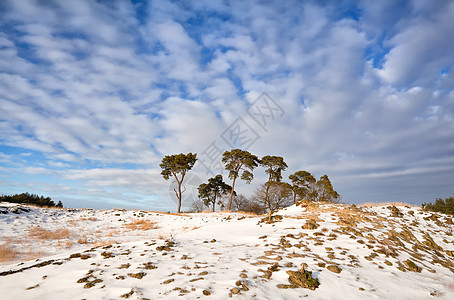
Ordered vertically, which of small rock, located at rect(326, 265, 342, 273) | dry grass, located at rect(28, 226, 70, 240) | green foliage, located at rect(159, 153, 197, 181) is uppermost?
green foliage, located at rect(159, 153, 197, 181)

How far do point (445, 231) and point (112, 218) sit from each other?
2542 cm

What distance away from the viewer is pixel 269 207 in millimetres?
36250

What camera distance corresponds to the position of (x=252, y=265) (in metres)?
5.54

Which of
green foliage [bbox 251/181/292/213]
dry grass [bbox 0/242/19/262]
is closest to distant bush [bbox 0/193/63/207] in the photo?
dry grass [bbox 0/242/19/262]

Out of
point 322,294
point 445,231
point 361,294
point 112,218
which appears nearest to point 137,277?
point 322,294

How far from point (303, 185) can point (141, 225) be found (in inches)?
1067

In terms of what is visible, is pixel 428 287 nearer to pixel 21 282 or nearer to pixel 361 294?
pixel 361 294

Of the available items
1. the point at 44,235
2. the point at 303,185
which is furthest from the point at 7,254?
the point at 303,185

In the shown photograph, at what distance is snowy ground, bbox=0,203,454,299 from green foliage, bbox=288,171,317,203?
2574cm

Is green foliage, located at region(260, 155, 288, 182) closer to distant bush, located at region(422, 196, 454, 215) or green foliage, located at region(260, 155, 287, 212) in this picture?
green foliage, located at region(260, 155, 287, 212)

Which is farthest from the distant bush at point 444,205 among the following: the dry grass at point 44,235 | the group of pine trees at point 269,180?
the dry grass at point 44,235

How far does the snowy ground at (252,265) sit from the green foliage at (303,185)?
25743 mm

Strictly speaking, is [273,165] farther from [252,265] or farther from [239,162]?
[252,265]

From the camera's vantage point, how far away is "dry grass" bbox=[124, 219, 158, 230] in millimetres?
18548
